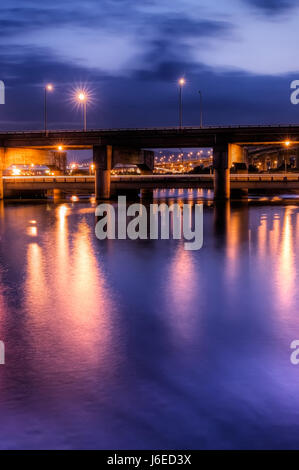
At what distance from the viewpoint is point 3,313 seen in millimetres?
14133

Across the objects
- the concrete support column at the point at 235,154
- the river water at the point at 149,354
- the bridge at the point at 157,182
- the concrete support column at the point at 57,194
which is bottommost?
the river water at the point at 149,354

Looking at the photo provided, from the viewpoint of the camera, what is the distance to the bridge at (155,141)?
7312 cm

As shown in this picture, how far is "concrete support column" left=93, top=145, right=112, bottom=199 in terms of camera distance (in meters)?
77.8

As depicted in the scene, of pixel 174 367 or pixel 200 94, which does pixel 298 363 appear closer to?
pixel 174 367

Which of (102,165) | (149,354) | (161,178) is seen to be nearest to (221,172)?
(161,178)

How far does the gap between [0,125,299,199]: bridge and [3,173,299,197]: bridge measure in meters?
3.30

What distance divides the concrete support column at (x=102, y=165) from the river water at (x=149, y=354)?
2221 inches

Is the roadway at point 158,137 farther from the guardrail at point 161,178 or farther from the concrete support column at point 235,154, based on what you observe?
the guardrail at point 161,178

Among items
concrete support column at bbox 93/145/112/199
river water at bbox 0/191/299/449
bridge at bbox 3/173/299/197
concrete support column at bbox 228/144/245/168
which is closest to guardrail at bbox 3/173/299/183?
bridge at bbox 3/173/299/197

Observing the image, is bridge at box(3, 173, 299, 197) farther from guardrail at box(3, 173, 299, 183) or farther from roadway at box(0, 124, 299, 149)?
roadway at box(0, 124, 299, 149)

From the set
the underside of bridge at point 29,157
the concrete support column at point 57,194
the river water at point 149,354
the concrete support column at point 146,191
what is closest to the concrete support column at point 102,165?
the concrete support column at point 146,191
